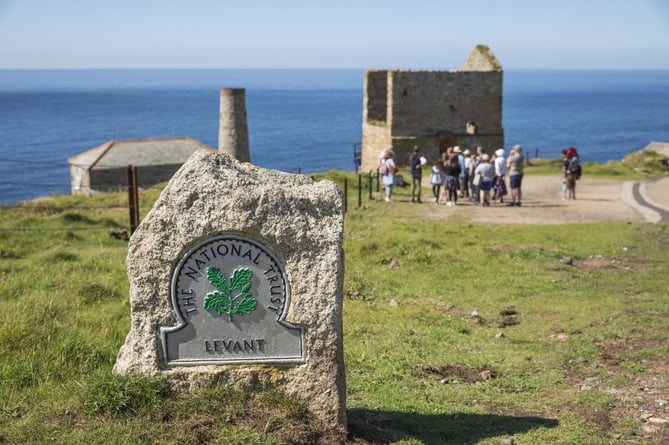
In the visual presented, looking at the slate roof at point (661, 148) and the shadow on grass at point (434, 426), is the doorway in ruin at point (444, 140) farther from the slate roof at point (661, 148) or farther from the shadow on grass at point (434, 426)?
the shadow on grass at point (434, 426)

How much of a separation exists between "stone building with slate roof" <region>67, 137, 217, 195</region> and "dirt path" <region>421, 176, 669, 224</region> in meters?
21.3

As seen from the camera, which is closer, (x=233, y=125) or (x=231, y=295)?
(x=231, y=295)

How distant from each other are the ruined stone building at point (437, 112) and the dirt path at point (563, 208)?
10.9 metres

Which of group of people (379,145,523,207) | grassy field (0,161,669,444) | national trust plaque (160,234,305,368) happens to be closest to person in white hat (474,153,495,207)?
group of people (379,145,523,207)

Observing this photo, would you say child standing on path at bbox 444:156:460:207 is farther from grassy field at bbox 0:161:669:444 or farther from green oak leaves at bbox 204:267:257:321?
green oak leaves at bbox 204:267:257:321

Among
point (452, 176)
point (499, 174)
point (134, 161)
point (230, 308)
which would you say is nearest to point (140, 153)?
point (134, 161)

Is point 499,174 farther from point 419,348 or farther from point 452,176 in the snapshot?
point 419,348

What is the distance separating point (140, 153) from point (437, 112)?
54.5 feet

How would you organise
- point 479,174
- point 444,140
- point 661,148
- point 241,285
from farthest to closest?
point 661,148, point 444,140, point 479,174, point 241,285

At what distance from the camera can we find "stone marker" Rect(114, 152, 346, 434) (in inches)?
211

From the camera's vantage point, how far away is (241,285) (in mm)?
5492

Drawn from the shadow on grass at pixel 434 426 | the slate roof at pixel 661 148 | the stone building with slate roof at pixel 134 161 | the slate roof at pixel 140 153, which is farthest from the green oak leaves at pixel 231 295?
the slate roof at pixel 140 153

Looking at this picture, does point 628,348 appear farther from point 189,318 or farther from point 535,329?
point 189,318

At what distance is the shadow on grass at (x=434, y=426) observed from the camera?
18.6 feet
